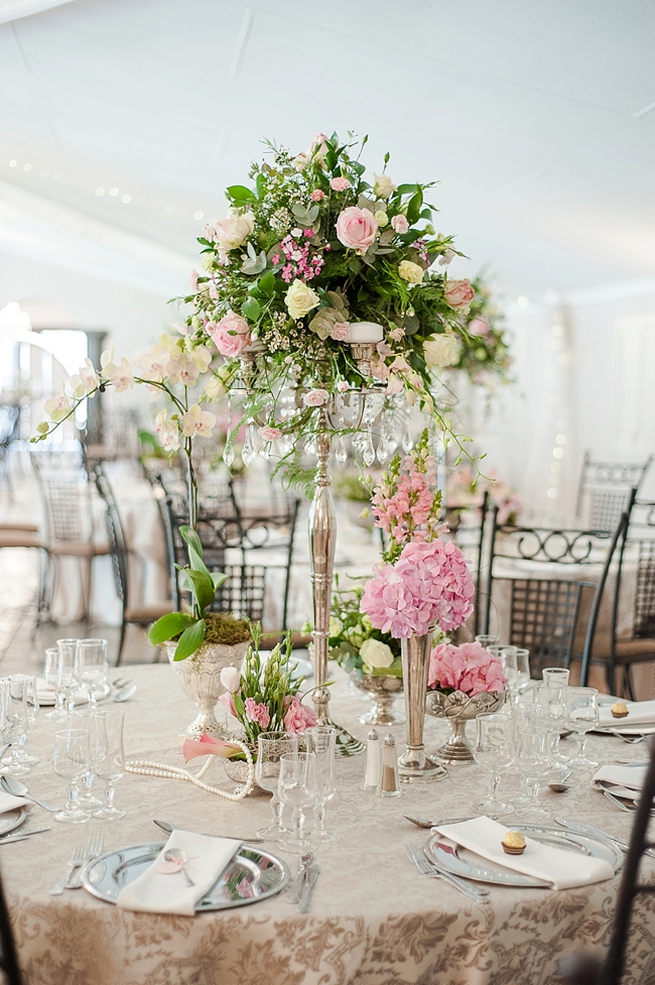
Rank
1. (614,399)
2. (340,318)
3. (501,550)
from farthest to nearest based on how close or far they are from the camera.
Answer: (614,399)
(501,550)
(340,318)

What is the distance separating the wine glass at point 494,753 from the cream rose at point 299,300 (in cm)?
80

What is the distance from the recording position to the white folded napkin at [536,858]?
149cm

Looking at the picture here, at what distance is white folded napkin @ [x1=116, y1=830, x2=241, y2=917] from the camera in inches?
54.0

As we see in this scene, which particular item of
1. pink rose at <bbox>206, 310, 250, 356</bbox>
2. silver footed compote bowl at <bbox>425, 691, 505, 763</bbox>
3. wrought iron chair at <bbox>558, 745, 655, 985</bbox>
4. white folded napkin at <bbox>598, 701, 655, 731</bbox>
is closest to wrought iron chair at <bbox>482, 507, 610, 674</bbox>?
white folded napkin at <bbox>598, 701, 655, 731</bbox>

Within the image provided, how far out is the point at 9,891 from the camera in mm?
1424

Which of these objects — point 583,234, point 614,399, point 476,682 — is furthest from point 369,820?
point 614,399

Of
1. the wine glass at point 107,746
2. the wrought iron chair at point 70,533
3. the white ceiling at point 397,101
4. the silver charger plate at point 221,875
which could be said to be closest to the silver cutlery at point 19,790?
the wine glass at point 107,746

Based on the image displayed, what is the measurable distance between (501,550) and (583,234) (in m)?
3.57

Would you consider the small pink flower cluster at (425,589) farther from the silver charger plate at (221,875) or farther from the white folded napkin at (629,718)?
the white folded napkin at (629,718)

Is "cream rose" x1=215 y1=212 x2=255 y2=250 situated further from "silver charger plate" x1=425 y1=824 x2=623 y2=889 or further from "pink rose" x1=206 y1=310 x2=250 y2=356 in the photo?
"silver charger plate" x1=425 y1=824 x2=623 y2=889

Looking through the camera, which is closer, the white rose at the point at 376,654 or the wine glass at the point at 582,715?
the wine glass at the point at 582,715

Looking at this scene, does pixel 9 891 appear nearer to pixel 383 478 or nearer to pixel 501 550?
pixel 383 478

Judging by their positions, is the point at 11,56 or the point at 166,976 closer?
the point at 166,976

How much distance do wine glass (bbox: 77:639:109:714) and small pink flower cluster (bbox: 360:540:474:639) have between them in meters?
0.77
